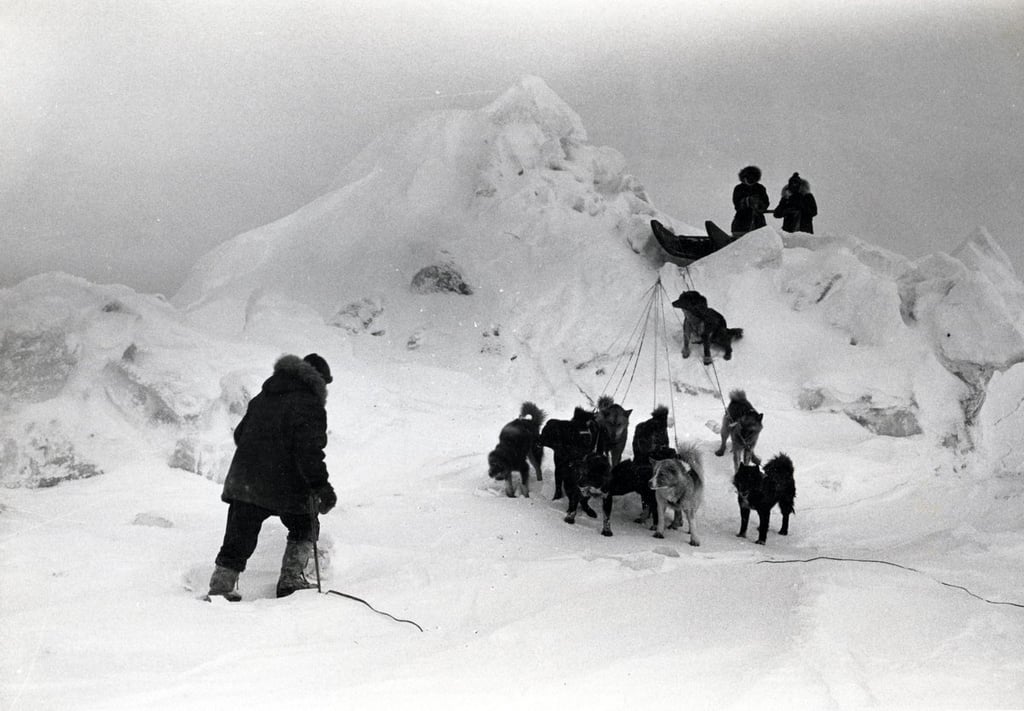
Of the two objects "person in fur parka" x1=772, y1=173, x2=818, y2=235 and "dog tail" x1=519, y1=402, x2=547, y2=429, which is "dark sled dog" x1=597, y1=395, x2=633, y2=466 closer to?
Answer: "dog tail" x1=519, y1=402, x2=547, y2=429

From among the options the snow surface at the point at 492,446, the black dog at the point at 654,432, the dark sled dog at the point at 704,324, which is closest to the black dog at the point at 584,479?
the snow surface at the point at 492,446

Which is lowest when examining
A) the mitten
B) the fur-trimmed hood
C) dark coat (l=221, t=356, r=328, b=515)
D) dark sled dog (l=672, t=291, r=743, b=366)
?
the mitten

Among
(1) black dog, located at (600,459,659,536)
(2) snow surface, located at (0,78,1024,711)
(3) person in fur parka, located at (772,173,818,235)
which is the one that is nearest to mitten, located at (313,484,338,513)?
(2) snow surface, located at (0,78,1024,711)

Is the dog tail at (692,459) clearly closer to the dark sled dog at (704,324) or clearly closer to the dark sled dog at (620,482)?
the dark sled dog at (620,482)

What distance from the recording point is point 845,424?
7438 millimetres

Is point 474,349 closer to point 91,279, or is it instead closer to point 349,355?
point 349,355

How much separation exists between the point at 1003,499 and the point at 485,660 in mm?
5375

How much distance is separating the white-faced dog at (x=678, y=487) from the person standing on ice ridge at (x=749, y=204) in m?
5.77

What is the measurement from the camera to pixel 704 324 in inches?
322

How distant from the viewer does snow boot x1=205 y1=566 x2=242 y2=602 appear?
349 centimetres

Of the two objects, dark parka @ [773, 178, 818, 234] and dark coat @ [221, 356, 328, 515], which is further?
dark parka @ [773, 178, 818, 234]

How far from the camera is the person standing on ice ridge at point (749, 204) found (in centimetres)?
1015

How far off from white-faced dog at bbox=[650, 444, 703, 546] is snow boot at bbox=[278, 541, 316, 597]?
238 centimetres

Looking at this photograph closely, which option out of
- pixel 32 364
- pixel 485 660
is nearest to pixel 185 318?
pixel 32 364
